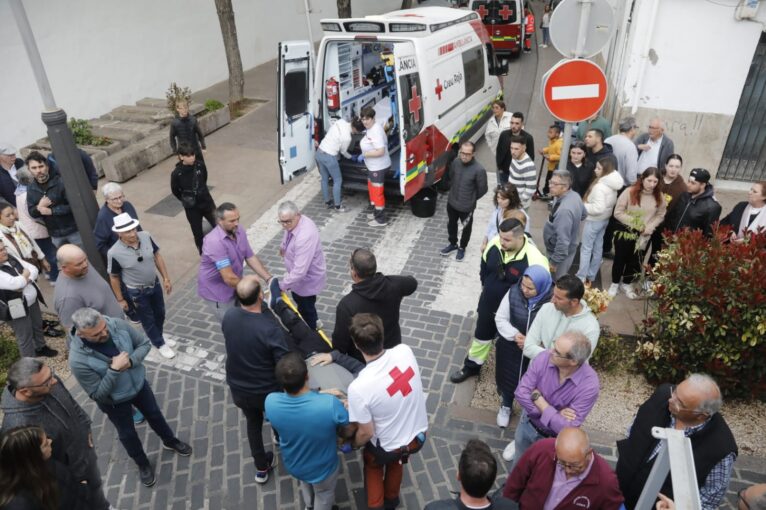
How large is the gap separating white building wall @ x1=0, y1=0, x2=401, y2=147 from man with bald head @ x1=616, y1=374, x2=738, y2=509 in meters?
10.6

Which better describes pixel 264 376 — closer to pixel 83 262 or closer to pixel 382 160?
pixel 83 262

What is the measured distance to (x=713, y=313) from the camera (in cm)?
429

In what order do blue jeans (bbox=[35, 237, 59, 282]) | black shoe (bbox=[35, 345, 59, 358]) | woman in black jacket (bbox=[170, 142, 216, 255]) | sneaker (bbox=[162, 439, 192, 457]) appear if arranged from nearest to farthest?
1. sneaker (bbox=[162, 439, 192, 457])
2. black shoe (bbox=[35, 345, 59, 358])
3. woman in black jacket (bbox=[170, 142, 216, 255])
4. blue jeans (bbox=[35, 237, 59, 282])

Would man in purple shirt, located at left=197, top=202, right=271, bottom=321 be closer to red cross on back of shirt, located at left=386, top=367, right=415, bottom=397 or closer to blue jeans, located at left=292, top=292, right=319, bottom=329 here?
blue jeans, located at left=292, top=292, right=319, bottom=329

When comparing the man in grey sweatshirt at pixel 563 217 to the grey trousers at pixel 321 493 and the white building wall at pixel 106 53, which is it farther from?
the white building wall at pixel 106 53

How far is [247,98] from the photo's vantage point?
45.7 feet

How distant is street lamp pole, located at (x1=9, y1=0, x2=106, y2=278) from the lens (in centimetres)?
466

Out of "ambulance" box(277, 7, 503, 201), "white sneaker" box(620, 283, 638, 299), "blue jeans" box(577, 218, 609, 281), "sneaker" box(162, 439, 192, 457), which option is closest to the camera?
"sneaker" box(162, 439, 192, 457)

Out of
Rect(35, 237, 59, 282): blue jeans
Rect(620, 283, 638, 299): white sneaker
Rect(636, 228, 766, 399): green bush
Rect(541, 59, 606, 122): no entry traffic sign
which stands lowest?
Rect(620, 283, 638, 299): white sneaker

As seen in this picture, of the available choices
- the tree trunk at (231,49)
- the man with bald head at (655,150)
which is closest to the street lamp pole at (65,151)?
the man with bald head at (655,150)

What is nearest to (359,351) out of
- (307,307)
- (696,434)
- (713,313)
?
(307,307)

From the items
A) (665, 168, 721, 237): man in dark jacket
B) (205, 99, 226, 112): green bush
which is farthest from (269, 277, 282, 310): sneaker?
(205, 99, 226, 112): green bush

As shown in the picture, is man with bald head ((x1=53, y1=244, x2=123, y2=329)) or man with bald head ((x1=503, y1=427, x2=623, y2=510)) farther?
man with bald head ((x1=53, y1=244, x2=123, y2=329))

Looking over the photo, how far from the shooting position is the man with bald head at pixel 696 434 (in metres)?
2.78
